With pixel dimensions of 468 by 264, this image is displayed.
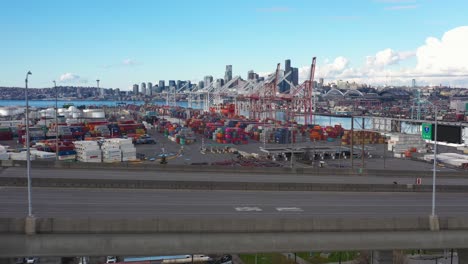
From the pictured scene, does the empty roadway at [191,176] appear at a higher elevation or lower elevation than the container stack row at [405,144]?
higher

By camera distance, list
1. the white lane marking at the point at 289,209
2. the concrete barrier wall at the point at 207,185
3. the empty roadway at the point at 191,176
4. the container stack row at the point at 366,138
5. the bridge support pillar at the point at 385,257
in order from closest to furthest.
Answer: the bridge support pillar at the point at 385,257 → the white lane marking at the point at 289,209 → the concrete barrier wall at the point at 207,185 → the empty roadway at the point at 191,176 → the container stack row at the point at 366,138

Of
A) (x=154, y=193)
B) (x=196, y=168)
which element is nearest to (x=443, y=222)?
(x=154, y=193)

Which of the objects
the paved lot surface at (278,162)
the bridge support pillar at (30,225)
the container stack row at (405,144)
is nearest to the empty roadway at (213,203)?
the bridge support pillar at (30,225)

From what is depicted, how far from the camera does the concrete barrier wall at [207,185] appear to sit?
52.1 ft

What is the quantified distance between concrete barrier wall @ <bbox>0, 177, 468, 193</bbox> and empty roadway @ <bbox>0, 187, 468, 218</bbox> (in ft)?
1.19

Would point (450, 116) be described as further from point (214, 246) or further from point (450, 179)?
point (214, 246)

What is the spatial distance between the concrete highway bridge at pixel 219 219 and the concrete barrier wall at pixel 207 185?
4cm

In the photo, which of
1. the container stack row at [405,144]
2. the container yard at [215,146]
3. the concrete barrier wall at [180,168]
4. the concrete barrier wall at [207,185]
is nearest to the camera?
the concrete barrier wall at [207,185]

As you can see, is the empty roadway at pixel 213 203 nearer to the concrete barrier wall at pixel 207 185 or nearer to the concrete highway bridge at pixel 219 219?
the concrete highway bridge at pixel 219 219

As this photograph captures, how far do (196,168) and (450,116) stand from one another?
101m

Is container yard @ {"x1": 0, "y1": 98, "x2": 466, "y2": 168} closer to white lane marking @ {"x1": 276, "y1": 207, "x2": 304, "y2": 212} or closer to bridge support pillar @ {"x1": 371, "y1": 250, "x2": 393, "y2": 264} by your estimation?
white lane marking @ {"x1": 276, "y1": 207, "x2": 304, "y2": 212}

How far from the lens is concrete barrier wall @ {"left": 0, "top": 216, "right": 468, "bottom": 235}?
9633 mm

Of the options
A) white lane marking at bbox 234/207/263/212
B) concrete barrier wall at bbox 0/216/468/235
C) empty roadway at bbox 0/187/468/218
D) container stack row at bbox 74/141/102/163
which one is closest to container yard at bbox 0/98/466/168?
container stack row at bbox 74/141/102/163

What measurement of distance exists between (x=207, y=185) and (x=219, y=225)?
6744 millimetres
